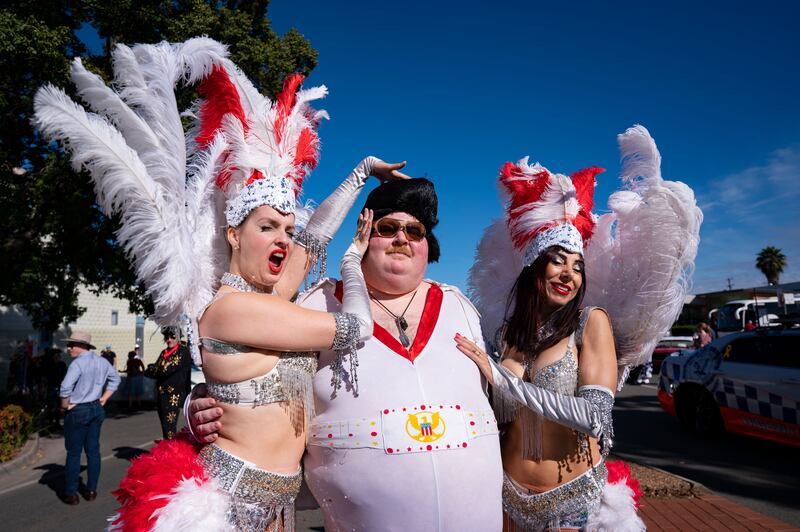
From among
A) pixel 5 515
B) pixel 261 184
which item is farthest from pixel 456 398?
pixel 5 515

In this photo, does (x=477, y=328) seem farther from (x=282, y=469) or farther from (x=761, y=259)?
(x=761, y=259)

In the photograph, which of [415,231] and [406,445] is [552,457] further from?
[415,231]

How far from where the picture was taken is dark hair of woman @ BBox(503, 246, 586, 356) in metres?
2.46

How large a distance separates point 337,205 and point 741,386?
7.79m

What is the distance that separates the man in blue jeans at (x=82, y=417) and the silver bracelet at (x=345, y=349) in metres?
5.34

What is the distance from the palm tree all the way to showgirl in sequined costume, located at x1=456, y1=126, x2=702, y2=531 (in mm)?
44805

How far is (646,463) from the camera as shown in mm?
7250

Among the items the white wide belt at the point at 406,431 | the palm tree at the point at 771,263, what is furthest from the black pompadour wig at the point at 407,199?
the palm tree at the point at 771,263

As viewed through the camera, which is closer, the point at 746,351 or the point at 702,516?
the point at 702,516

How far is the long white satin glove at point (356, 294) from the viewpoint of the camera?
2.11 m

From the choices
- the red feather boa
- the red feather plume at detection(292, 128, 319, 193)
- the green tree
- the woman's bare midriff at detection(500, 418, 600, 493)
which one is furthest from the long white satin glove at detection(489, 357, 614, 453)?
the green tree

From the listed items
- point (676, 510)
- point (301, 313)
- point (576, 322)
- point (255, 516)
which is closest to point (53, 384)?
point (676, 510)

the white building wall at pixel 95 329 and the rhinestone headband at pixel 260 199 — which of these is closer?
the rhinestone headband at pixel 260 199

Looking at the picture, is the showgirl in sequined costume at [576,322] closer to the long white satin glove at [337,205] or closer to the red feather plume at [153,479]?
the long white satin glove at [337,205]
